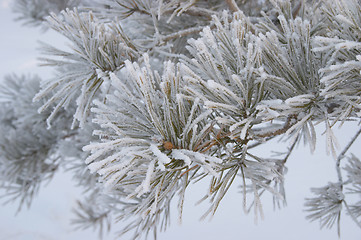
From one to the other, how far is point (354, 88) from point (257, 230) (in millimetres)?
Result: 963

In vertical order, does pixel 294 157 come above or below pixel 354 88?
above

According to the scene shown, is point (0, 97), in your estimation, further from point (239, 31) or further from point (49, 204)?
point (239, 31)

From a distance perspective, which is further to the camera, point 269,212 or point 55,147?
point 269,212

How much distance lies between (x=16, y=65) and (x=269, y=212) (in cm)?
153

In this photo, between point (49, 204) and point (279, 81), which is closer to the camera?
point (279, 81)

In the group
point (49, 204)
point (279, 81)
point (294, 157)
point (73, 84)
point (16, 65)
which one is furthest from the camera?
point (16, 65)

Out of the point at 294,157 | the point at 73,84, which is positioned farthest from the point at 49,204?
the point at 73,84

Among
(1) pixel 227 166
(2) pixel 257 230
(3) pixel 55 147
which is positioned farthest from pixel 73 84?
(2) pixel 257 230

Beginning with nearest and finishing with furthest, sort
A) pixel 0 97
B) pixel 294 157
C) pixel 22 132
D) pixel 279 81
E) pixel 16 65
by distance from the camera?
pixel 279 81 → pixel 22 132 → pixel 0 97 → pixel 294 157 → pixel 16 65

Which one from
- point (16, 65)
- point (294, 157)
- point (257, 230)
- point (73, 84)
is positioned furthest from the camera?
point (16, 65)

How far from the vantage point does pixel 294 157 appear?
1298mm

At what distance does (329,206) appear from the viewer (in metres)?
0.54

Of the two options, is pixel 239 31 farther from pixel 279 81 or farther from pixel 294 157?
pixel 294 157

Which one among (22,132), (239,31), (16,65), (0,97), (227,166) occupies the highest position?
(16,65)
